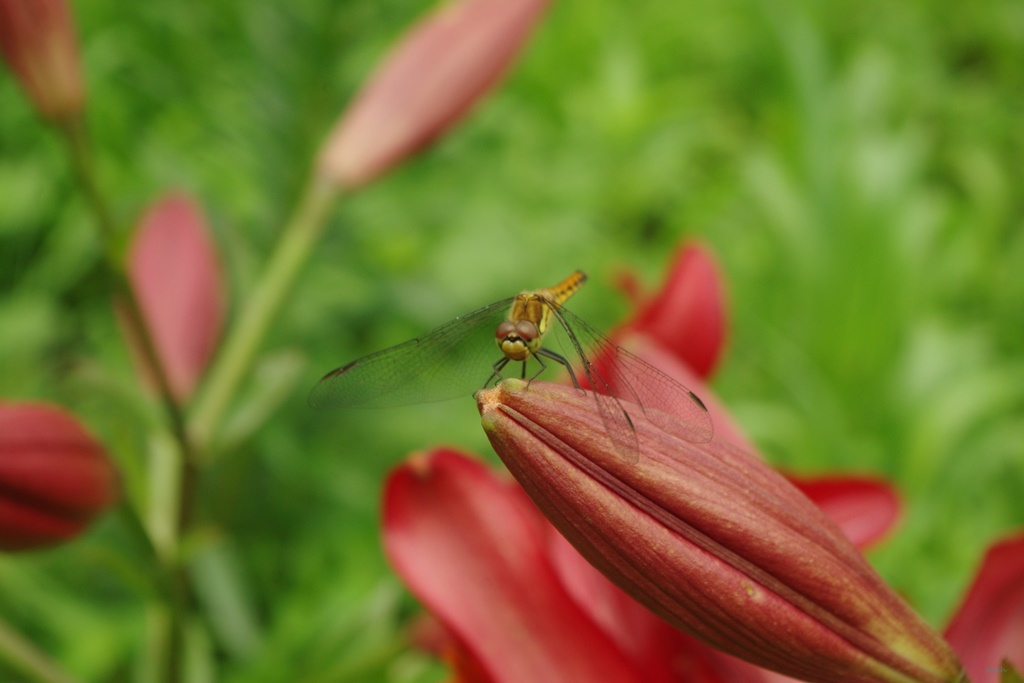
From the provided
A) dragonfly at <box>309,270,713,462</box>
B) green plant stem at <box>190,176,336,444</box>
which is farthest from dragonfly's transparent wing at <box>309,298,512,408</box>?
green plant stem at <box>190,176,336,444</box>

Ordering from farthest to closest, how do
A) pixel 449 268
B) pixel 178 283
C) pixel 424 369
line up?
1. pixel 449 268
2. pixel 178 283
3. pixel 424 369

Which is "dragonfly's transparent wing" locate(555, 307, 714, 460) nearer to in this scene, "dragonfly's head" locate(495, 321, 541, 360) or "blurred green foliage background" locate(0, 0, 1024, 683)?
"dragonfly's head" locate(495, 321, 541, 360)

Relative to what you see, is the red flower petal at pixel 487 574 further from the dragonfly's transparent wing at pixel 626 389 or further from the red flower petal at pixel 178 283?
the red flower petal at pixel 178 283

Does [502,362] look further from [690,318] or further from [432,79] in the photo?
[432,79]

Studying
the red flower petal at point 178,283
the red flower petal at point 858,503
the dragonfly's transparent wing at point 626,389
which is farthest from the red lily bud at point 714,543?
the red flower petal at point 178,283

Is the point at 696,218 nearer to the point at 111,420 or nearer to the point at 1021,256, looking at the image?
the point at 1021,256

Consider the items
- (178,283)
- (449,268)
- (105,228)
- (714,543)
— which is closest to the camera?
(714,543)

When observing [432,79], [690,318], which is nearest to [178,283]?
[432,79]

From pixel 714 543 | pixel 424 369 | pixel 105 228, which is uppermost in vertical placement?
pixel 105 228
